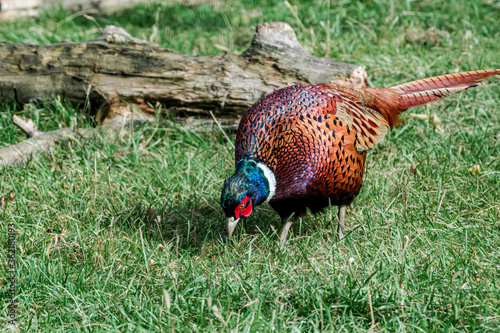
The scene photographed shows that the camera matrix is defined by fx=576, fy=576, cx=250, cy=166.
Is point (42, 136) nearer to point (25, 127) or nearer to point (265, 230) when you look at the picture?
point (25, 127)

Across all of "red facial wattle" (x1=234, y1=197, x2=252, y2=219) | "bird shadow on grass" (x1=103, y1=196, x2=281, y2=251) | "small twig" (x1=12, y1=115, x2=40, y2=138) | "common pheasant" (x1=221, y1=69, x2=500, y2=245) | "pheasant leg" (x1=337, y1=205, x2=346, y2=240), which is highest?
"common pheasant" (x1=221, y1=69, x2=500, y2=245)

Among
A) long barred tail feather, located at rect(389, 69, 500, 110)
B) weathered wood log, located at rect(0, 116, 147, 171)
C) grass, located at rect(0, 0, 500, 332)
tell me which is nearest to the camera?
grass, located at rect(0, 0, 500, 332)

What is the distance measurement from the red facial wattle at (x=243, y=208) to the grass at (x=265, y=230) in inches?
10.3

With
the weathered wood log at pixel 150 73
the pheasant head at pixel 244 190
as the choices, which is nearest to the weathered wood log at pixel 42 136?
the weathered wood log at pixel 150 73

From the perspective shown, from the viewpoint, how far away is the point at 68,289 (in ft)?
8.98

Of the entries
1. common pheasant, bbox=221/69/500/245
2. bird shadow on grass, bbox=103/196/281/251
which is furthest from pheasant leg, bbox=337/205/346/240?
bird shadow on grass, bbox=103/196/281/251

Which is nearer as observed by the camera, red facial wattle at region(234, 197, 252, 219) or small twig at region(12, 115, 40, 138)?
red facial wattle at region(234, 197, 252, 219)

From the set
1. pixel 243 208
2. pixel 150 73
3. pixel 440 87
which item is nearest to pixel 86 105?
pixel 150 73

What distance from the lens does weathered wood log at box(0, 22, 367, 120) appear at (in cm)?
434

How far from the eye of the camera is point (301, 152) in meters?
2.96

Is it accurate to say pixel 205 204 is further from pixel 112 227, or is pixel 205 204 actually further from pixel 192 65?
pixel 192 65

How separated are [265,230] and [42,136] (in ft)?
6.26

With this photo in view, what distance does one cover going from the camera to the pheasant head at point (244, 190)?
109 inches

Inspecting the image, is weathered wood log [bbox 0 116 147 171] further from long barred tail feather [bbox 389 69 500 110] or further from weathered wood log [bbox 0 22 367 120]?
long barred tail feather [bbox 389 69 500 110]
